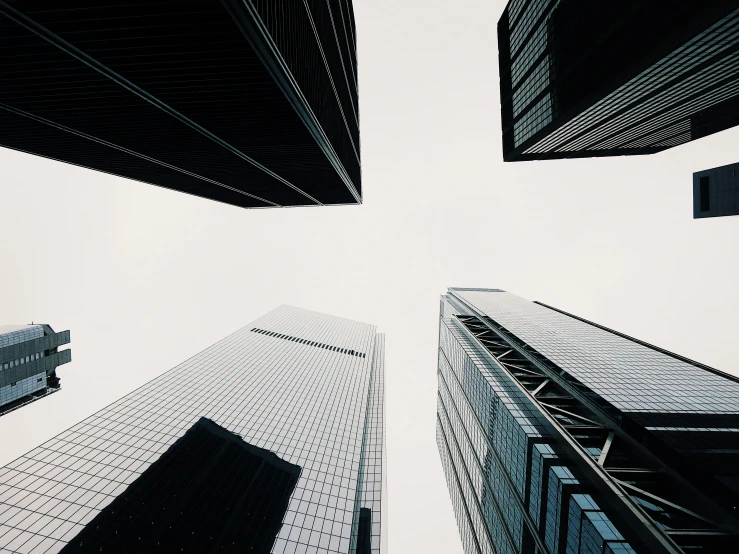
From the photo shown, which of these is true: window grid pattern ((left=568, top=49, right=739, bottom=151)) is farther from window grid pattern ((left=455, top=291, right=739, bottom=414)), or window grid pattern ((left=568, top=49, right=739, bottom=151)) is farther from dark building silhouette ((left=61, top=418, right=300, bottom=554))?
dark building silhouette ((left=61, top=418, right=300, bottom=554))

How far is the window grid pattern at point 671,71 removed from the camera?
107ft

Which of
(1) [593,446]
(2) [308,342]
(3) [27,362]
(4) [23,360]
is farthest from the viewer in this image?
(2) [308,342]

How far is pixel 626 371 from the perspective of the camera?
59594 mm

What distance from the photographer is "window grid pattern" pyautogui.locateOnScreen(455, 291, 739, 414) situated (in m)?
48.3

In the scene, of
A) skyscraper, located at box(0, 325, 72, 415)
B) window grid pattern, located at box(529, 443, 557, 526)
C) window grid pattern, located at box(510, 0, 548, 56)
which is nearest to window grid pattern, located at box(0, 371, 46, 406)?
skyscraper, located at box(0, 325, 72, 415)

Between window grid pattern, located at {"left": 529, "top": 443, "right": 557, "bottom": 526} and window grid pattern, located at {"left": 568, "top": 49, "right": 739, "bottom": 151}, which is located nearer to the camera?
→ window grid pattern, located at {"left": 568, "top": 49, "right": 739, "bottom": 151}

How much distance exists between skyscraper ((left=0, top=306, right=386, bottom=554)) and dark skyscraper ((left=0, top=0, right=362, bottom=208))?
41441 millimetres

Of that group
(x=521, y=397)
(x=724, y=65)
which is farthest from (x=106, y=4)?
(x=521, y=397)

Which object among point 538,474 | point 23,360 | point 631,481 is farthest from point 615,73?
point 23,360

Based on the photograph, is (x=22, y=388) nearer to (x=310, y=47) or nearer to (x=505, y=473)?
(x=310, y=47)

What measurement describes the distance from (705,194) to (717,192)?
59.6 inches

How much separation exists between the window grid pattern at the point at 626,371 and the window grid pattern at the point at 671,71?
3893 cm

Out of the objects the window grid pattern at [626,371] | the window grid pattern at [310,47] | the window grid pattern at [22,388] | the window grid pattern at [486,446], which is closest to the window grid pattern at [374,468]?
the window grid pattern at [486,446]

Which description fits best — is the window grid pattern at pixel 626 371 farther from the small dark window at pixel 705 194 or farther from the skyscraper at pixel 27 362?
the skyscraper at pixel 27 362
